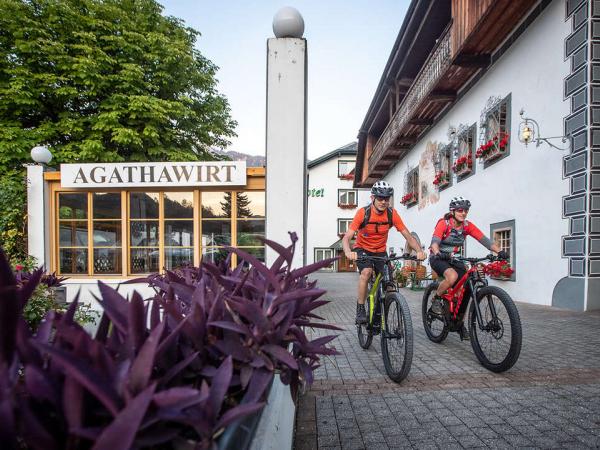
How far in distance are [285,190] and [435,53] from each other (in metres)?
9.06

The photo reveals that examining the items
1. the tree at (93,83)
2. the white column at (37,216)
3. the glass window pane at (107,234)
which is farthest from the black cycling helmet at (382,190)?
the tree at (93,83)

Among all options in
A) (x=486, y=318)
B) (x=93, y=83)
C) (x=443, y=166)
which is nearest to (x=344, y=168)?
(x=443, y=166)

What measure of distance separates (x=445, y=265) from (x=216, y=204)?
7.35 meters

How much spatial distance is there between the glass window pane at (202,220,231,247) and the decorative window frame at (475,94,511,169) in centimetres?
716

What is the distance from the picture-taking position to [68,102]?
1727cm

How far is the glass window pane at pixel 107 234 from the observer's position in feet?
35.0

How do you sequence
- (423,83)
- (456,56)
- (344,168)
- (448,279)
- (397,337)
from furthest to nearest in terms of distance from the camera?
(344,168) → (423,83) → (456,56) → (448,279) → (397,337)

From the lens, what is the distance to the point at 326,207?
116ft

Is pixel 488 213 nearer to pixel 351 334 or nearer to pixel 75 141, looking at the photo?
pixel 351 334

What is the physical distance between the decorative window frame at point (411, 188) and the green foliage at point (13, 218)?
1451cm

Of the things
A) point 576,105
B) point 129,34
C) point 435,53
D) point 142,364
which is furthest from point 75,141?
point 142,364

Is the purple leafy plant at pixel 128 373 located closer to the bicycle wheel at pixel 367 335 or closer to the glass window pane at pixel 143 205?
the bicycle wheel at pixel 367 335

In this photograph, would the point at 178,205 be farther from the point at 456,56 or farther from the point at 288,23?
the point at 456,56

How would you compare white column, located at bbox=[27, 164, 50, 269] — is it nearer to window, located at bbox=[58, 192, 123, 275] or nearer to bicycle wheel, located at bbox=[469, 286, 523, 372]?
window, located at bbox=[58, 192, 123, 275]
